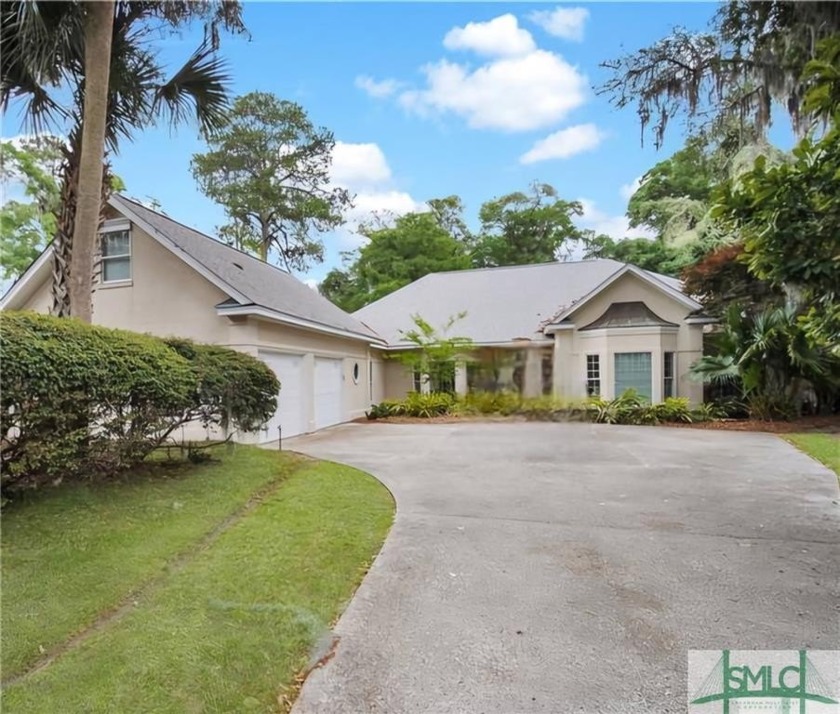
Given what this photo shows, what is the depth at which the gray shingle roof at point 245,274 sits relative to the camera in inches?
465

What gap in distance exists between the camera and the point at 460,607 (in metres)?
3.77

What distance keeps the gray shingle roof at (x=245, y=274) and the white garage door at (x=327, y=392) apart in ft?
3.82

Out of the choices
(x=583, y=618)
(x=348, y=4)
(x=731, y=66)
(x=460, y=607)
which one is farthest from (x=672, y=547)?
(x=348, y=4)

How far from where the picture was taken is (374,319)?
2114cm

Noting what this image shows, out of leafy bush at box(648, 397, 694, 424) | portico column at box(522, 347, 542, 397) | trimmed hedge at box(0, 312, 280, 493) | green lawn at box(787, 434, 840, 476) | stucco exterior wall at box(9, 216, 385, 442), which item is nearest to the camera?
trimmed hedge at box(0, 312, 280, 493)

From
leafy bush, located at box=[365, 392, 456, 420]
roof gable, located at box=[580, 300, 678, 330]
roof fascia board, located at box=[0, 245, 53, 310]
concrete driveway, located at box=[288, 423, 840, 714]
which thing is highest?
roof fascia board, located at box=[0, 245, 53, 310]

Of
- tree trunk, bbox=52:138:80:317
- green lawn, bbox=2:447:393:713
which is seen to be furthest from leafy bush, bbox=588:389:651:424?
tree trunk, bbox=52:138:80:317

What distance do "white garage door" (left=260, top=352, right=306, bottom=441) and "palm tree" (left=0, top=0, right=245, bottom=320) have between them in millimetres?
4468

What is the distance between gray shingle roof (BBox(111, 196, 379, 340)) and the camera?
11.8 meters

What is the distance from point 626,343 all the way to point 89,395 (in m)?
15.1

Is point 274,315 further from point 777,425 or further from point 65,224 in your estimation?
point 777,425

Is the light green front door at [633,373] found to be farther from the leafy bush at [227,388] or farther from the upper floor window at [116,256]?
the upper floor window at [116,256]

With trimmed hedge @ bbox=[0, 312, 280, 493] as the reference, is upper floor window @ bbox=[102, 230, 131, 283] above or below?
above

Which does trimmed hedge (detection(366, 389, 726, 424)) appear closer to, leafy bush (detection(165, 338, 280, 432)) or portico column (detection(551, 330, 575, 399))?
portico column (detection(551, 330, 575, 399))
